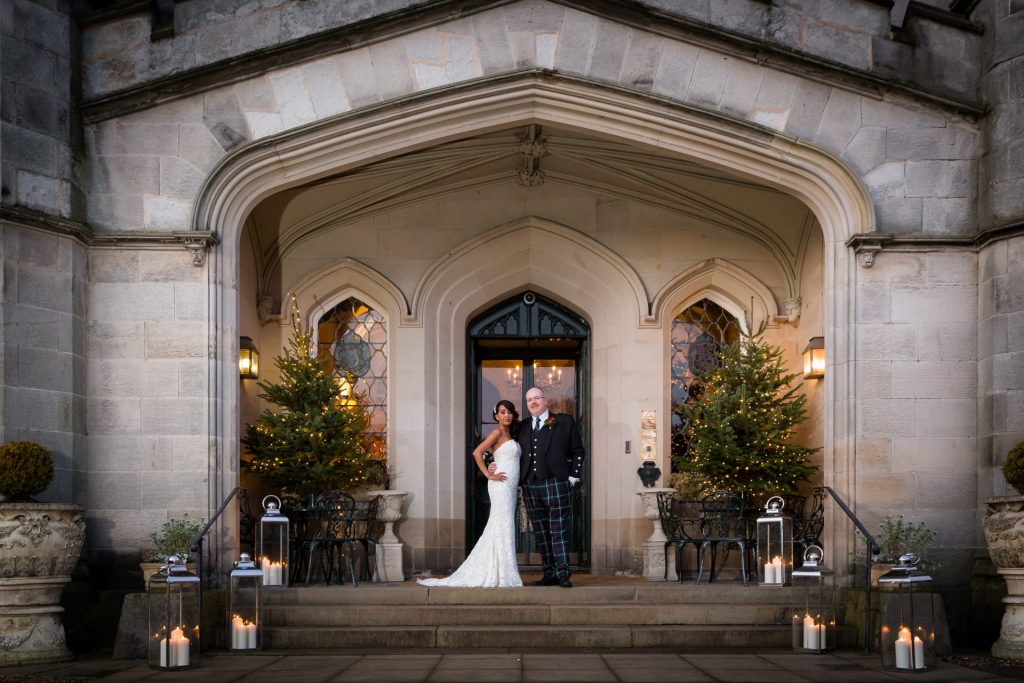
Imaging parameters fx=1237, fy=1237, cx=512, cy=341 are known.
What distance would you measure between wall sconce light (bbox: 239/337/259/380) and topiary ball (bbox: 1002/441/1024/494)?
277 inches

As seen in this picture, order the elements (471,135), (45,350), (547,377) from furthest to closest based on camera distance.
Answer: (547,377) → (471,135) → (45,350)

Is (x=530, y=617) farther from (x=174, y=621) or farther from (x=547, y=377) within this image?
(x=547, y=377)

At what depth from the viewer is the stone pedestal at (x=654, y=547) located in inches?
464

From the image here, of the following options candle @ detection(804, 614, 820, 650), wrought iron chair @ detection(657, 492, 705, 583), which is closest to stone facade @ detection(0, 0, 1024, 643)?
candle @ detection(804, 614, 820, 650)

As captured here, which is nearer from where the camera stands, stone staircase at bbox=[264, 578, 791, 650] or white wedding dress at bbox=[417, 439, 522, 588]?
stone staircase at bbox=[264, 578, 791, 650]

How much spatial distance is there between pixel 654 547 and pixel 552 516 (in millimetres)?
1820

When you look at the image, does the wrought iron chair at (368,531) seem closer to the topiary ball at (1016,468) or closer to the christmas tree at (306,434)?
the christmas tree at (306,434)

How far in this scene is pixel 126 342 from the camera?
1012 cm

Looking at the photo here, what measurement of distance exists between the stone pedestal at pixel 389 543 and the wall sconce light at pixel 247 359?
174 cm

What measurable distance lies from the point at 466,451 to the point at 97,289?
4.80 m

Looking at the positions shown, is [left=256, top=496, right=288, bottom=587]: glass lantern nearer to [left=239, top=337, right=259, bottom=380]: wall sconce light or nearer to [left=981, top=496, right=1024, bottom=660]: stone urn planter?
[left=239, top=337, right=259, bottom=380]: wall sconce light

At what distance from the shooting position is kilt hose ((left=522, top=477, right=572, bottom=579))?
10312mm

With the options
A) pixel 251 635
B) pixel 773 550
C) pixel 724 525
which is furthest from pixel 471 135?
pixel 251 635

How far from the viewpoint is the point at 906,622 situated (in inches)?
312
